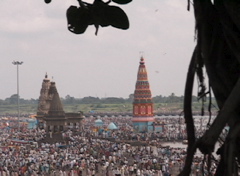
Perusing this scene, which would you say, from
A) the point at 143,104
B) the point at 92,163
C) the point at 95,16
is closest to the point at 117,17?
the point at 95,16

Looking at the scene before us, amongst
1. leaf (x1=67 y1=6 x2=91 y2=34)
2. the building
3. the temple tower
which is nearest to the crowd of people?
the building

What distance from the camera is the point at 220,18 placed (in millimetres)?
1134

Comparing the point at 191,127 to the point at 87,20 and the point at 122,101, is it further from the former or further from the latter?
the point at 122,101

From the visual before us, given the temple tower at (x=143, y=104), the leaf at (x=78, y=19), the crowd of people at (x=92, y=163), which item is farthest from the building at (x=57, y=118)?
the leaf at (x=78, y=19)

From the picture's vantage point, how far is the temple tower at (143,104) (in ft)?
134

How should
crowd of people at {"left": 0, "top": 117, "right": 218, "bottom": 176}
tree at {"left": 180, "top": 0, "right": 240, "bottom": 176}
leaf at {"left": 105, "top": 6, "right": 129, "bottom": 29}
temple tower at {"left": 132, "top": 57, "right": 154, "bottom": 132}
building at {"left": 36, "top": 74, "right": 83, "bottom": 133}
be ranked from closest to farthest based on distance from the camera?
1. tree at {"left": 180, "top": 0, "right": 240, "bottom": 176}
2. leaf at {"left": 105, "top": 6, "right": 129, "bottom": 29}
3. crowd of people at {"left": 0, "top": 117, "right": 218, "bottom": 176}
4. building at {"left": 36, "top": 74, "right": 83, "bottom": 133}
5. temple tower at {"left": 132, "top": 57, "right": 154, "bottom": 132}

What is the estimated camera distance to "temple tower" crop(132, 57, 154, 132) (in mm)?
40938

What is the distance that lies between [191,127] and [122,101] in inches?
6111

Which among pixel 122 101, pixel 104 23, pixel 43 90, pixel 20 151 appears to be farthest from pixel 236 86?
pixel 122 101

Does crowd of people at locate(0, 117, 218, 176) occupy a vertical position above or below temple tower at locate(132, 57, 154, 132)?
below

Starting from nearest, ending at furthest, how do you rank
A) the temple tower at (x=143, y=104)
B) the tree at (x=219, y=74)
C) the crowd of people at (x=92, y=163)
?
the tree at (x=219, y=74) < the crowd of people at (x=92, y=163) < the temple tower at (x=143, y=104)

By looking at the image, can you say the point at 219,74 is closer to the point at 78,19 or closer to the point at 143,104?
the point at 78,19

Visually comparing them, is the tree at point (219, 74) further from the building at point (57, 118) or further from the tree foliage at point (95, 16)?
the building at point (57, 118)

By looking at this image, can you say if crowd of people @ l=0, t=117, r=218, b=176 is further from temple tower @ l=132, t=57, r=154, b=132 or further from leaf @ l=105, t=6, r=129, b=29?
leaf @ l=105, t=6, r=129, b=29
